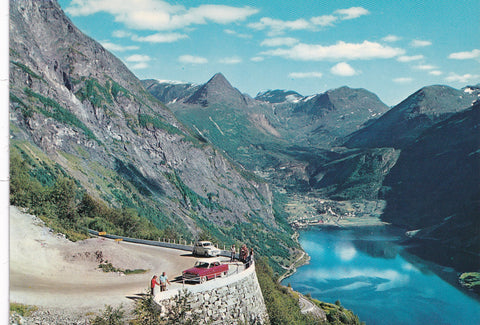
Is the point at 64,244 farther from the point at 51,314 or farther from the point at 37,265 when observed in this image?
the point at 51,314

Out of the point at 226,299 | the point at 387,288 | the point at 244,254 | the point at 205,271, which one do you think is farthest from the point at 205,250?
the point at 387,288

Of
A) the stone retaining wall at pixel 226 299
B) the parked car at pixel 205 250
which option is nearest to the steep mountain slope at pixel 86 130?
the parked car at pixel 205 250

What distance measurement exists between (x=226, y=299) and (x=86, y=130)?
13090 centimetres

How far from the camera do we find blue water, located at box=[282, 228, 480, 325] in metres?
120

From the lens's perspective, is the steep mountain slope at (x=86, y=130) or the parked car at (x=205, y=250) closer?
the parked car at (x=205, y=250)

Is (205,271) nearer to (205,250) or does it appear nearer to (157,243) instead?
(205,250)

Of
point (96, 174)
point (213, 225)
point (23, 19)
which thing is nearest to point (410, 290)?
point (213, 225)

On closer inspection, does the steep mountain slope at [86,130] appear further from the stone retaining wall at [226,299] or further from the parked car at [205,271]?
the stone retaining wall at [226,299]

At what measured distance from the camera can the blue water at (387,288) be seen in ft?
395

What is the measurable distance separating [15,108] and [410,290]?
429 ft

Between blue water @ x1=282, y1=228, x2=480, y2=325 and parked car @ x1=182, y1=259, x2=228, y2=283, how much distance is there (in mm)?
100041

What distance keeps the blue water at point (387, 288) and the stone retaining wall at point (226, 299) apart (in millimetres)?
97057

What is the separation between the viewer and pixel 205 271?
2708cm

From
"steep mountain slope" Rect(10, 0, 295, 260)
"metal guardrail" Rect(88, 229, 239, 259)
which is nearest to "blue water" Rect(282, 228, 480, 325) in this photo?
"steep mountain slope" Rect(10, 0, 295, 260)
